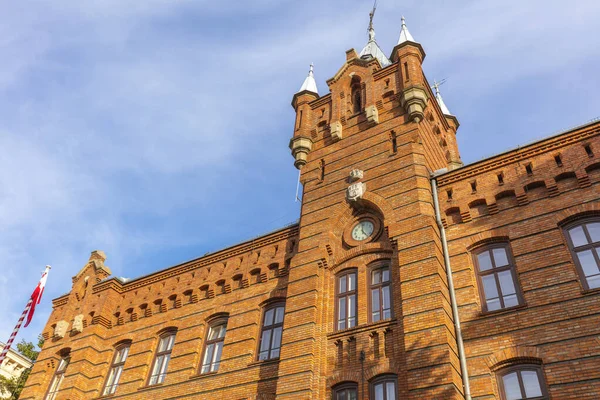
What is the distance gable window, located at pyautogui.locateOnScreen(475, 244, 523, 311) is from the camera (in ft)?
42.5

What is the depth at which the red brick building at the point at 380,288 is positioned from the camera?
39.3 feet

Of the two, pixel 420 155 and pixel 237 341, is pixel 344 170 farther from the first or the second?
pixel 237 341

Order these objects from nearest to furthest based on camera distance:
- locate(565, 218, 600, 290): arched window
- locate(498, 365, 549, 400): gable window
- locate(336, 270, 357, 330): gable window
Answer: locate(498, 365, 549, 400): gable window
locate(565, 218, 600, 290): arched window
locate(336, 270, 357, 330): gable window

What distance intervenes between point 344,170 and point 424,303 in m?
6.23

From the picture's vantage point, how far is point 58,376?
20.1 meters

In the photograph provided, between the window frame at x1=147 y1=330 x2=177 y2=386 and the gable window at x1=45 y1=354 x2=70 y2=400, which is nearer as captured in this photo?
the window frame at x1=147 y1=330 x2=177 y2=386

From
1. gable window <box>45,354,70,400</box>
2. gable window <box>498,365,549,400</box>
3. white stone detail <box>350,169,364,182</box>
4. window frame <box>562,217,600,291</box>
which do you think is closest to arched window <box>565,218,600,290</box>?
window frame <box>562,217,600,291</box>

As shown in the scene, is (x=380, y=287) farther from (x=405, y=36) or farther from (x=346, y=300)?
(x=405, y=36)

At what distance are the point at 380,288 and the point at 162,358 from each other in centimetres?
836

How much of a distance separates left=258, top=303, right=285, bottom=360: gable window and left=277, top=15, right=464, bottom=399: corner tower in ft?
4.52

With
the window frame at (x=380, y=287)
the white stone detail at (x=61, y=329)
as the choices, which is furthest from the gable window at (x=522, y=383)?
the white stone detail at (x=61, y=329)

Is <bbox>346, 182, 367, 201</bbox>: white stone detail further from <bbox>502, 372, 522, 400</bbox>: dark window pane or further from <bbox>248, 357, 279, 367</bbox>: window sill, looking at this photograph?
<bbox>502, 372, 522, 400</bbox>: dark window pane

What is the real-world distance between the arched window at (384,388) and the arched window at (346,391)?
486 mm

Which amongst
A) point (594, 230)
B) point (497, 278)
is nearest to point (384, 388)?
point (497, 278)
